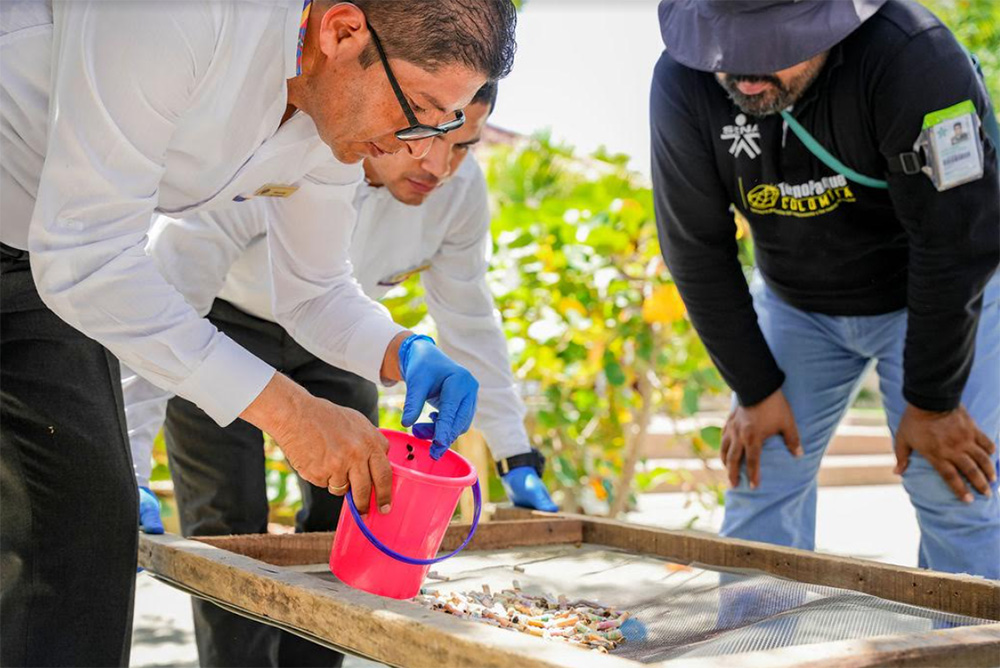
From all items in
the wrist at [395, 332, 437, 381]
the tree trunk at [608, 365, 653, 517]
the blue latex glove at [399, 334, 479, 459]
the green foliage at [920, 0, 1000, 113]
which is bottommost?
the tree trunk at [608, 365, 653, 517]

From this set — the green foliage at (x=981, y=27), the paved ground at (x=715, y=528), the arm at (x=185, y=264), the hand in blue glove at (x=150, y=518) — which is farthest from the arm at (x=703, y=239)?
the green foliage at (x=981, y=27)

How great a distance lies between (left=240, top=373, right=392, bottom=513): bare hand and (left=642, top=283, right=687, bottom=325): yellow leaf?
217 cm

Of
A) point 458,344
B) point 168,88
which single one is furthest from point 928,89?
point 168,88

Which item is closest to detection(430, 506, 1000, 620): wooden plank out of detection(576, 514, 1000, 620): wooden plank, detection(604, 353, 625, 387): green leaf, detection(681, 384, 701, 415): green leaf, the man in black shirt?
detection(576, 514, 1000, 620): wooden plank

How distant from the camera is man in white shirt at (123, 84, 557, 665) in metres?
2.46

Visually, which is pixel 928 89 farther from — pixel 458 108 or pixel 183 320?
pixel 183 320

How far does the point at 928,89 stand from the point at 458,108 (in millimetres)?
1088

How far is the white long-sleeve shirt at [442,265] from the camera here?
2572 mm

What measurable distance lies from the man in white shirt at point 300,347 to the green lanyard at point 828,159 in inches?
28.1

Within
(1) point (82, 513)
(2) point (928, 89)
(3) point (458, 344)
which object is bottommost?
(1) point (82, 513)

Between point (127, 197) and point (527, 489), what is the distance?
144 cm

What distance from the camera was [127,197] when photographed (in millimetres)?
1534

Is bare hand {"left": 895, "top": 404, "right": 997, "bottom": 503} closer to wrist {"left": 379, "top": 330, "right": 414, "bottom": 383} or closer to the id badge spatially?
the id badge

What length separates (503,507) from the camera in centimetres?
267
